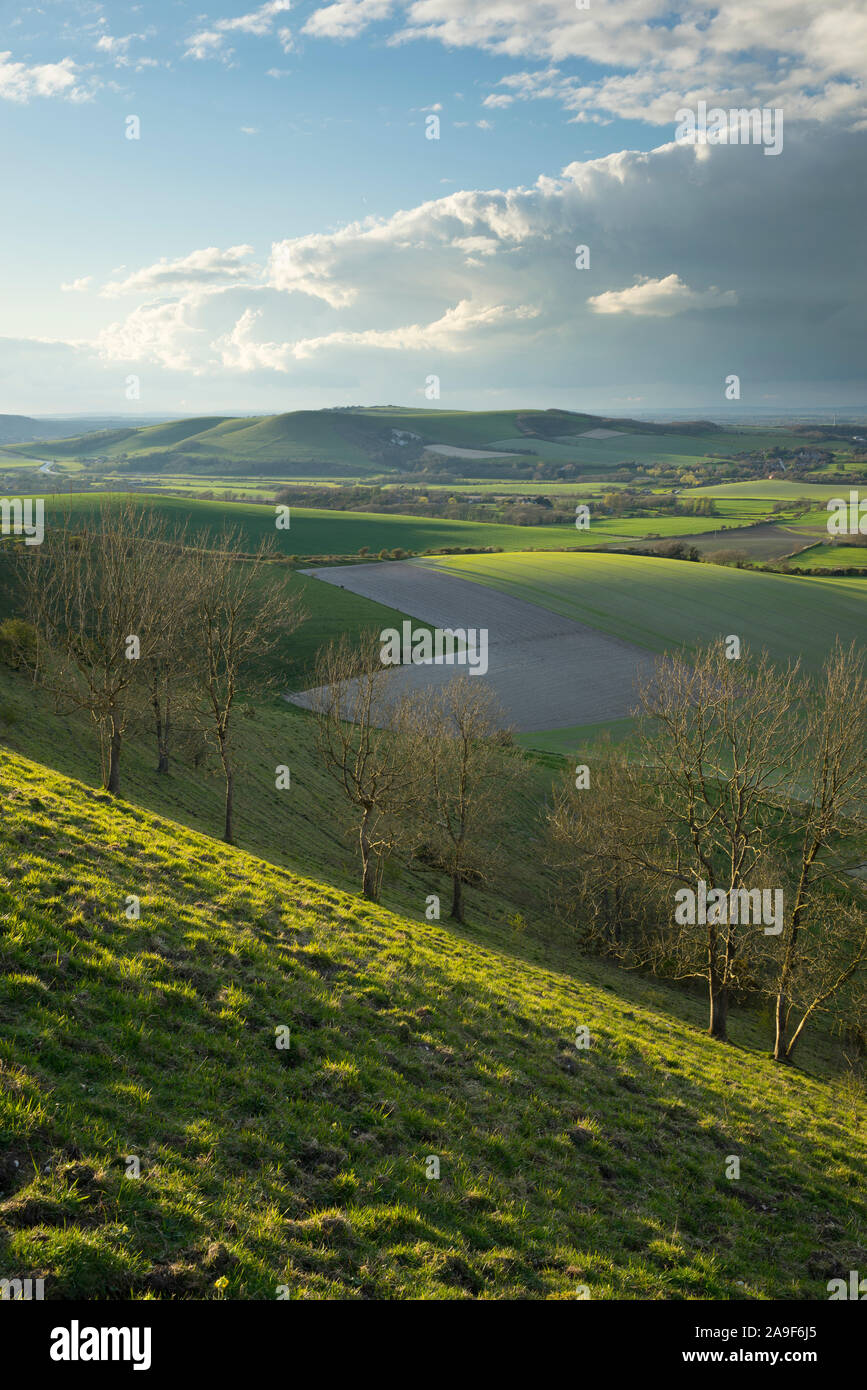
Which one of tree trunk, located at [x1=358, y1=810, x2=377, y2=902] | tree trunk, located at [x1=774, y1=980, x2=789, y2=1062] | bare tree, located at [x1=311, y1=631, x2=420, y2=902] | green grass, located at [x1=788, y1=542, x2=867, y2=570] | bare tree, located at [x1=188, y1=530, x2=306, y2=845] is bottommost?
tree trunk, located at [x1=774, y1=980, x2=789, y2=1062]

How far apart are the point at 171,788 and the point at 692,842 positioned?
25794 millimetres

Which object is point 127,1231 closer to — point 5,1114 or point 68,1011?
point 5,1114

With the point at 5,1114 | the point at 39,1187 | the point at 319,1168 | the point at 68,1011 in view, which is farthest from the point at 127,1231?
the point at 68,1011

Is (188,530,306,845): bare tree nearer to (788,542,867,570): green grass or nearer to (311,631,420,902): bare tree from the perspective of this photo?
(311,631,420,902): bare tree

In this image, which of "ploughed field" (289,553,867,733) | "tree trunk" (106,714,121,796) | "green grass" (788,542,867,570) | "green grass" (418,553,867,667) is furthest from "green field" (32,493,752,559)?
"tree trunk" (106,714,121,796)

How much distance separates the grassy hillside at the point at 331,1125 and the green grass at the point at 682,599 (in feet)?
246

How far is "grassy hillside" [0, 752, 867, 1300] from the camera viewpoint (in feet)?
30.4

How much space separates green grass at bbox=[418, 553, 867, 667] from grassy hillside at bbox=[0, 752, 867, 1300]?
246 feet

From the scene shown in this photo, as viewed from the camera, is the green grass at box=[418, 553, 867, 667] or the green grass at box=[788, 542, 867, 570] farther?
the green grass at box=[788, 542, 867, 570]

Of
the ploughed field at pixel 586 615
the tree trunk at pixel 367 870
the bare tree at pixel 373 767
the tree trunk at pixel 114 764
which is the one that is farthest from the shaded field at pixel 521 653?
the tree trunk at pixel 367 870

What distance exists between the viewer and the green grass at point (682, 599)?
3631 inches

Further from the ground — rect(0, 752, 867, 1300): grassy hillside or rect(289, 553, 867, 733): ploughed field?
rect(289, 553, 867, 733): ploughed field

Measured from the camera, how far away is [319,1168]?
11.2 meters

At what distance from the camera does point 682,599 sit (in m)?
103
